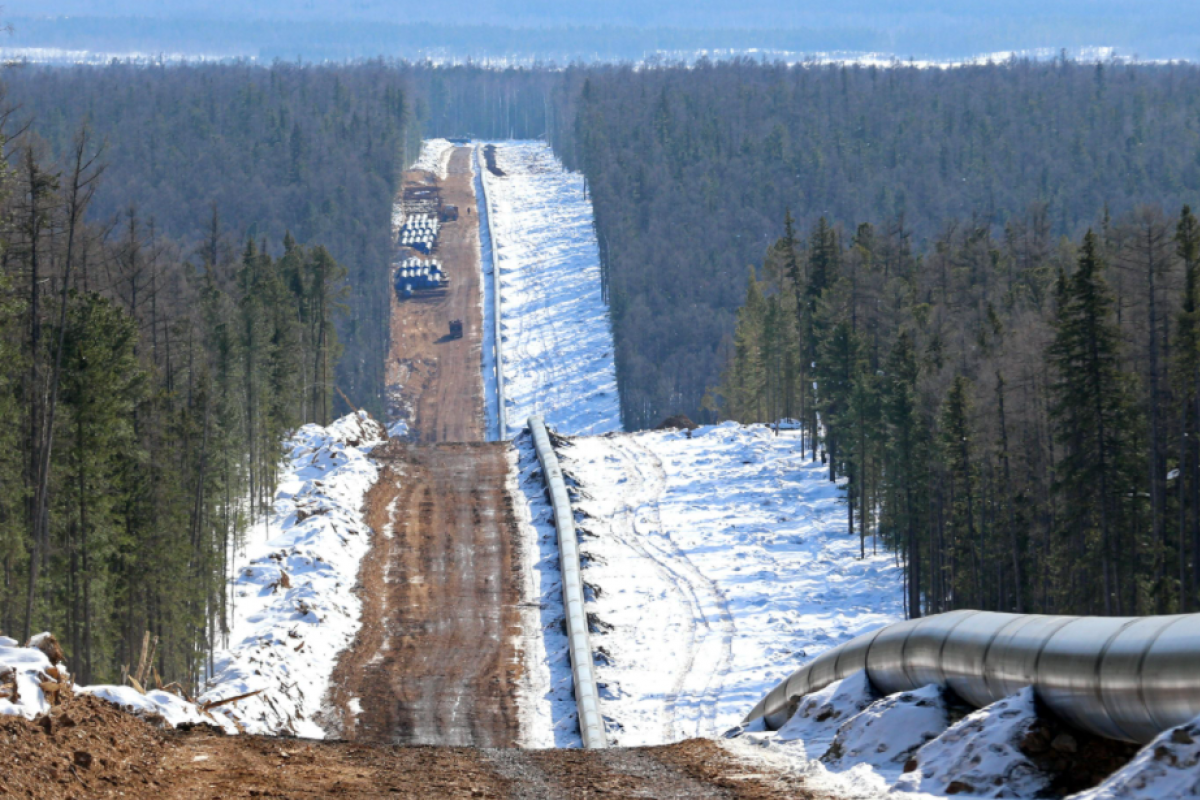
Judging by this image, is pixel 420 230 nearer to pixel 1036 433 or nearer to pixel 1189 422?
pixel 1036 433

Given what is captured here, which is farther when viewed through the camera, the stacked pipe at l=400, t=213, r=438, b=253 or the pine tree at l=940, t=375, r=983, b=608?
the stacked pipe at l=400, t=213, r=438, b=253

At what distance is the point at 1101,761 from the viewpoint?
10672mm

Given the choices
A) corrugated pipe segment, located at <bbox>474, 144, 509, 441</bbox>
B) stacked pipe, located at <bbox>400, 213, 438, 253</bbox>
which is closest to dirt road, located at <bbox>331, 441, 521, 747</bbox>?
corrugated pipe segment, located at <bbox>474, 144, 509, 441</bbox>

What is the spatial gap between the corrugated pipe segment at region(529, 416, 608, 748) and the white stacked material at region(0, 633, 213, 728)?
13.0 metres

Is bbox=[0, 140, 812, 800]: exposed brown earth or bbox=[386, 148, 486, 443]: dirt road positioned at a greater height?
bbox=[386, 148, 486, 443]: dirt road

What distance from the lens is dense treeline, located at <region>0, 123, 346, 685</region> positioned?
3067cm

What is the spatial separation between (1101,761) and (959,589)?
128ft

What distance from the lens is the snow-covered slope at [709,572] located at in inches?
1309

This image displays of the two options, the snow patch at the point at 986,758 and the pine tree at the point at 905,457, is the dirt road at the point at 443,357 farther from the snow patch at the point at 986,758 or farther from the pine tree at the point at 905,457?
the snow patch at the point at 986,758

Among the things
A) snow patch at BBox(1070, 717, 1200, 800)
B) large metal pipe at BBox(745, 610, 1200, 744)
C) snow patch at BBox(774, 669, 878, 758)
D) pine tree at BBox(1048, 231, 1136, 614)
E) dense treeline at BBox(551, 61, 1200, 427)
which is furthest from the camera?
dense treeline at BBox(551, 61, 1200, 427)

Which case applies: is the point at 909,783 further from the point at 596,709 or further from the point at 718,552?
the point at 718,552

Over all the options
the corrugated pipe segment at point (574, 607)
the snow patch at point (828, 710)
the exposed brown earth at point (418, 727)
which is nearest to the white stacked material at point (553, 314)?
the corrugated pipe segment at point (574, 607)

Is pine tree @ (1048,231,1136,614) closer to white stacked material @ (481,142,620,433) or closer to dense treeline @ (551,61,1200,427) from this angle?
white stacked material @ (481,142,620,433)

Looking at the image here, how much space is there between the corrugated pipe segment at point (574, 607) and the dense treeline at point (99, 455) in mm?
11458
